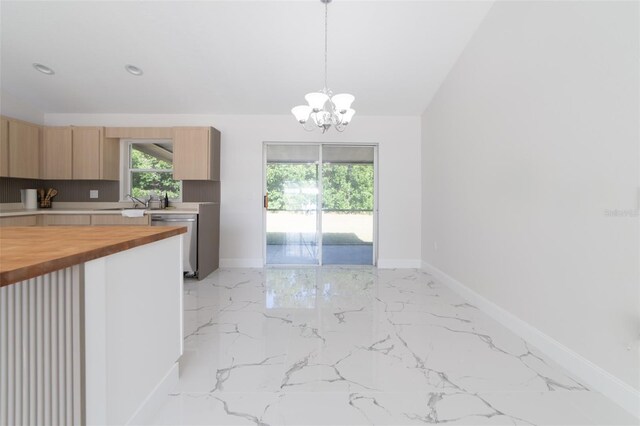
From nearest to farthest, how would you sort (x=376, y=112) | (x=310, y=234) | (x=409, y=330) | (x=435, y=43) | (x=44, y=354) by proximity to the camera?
(x=44, y=354) → (x=409, y=330) → (x=435, y=43) → (x=376, y=112) → (x=310, y=234)

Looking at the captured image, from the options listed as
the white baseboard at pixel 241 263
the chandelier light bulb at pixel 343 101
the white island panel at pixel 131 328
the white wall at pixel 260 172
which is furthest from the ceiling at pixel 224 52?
the white island panel at pixel 131 328

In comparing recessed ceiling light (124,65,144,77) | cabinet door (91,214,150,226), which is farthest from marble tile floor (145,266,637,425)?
recessed ceiling light (124,65,144,77)

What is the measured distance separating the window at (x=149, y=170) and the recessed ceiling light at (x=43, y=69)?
3.99 ft

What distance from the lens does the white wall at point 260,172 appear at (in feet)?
15.4

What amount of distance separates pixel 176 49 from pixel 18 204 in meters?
3.25

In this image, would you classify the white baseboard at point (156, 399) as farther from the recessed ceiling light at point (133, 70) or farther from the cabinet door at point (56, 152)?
the cabinet door at point (56, 152)

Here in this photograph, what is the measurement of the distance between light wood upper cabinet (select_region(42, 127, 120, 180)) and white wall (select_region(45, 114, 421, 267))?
0.45 m

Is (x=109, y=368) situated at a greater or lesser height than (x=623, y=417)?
greater

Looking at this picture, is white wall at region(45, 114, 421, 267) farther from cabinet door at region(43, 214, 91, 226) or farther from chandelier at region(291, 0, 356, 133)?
chandelier at region(291, 0, 356, 133)

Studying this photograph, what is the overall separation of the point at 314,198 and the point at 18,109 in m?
4.40

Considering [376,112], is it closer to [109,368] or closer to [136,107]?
[136,107]

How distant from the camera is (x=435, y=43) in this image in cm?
331

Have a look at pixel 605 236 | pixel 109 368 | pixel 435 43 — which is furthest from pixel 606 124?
pixel 109 368

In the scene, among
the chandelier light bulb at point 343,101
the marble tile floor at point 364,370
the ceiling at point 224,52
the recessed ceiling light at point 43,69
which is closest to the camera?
the marble tile floor at point 364,370
